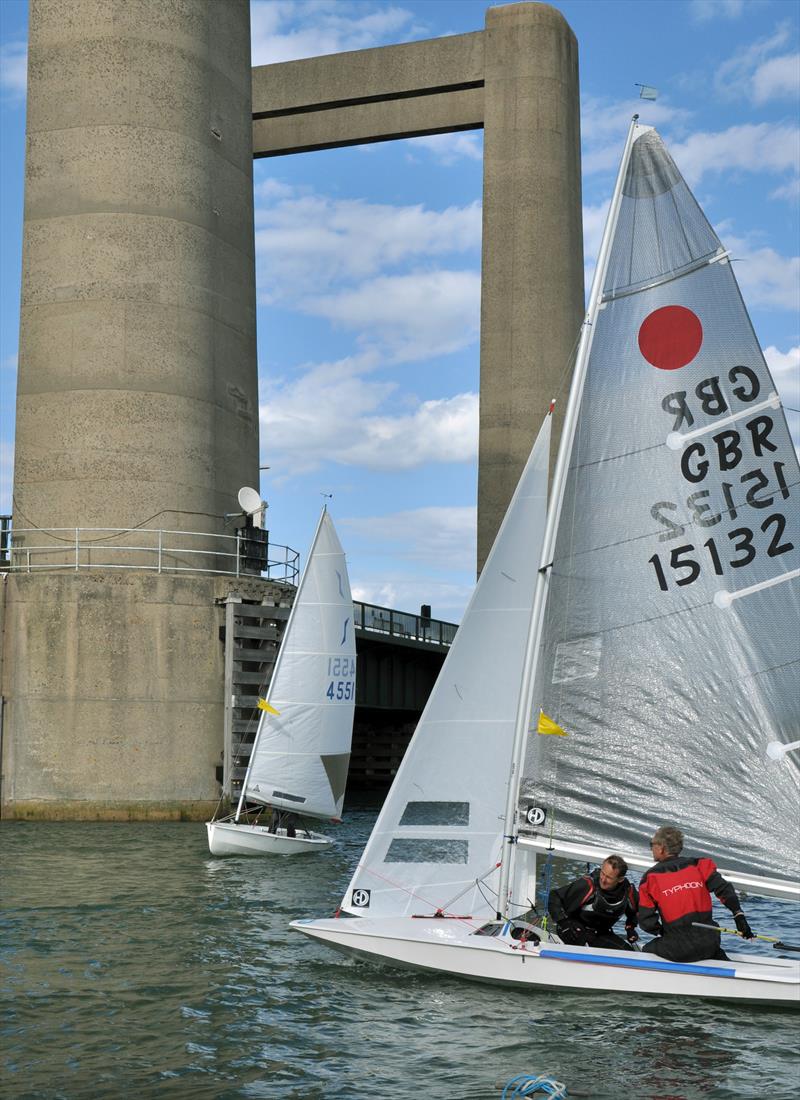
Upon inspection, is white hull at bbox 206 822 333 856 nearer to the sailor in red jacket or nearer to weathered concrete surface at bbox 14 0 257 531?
weathered concrete surface at bbox 14 0 257 531

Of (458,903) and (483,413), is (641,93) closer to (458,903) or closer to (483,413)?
(458,903)

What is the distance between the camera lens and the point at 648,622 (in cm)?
1388

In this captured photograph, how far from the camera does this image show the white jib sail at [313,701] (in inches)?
1110

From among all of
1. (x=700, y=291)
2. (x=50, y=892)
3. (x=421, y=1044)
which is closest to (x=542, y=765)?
(x=421, y=1044)

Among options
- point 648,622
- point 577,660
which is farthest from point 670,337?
point 577,660

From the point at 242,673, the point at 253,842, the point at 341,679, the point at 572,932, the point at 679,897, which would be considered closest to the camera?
the point at 679,897

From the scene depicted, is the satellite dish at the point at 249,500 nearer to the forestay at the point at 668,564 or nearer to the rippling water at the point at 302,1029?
the rippling water at the point at 302,1029

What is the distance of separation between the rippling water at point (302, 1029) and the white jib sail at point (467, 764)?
101cm

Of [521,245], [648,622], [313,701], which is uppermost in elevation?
[521,245]

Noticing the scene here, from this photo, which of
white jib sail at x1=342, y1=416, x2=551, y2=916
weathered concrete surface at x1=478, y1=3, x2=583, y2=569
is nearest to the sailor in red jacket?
white jib sail at x1=342, y1=416, x2=551, y2=916

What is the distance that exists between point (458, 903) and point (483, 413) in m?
47.7

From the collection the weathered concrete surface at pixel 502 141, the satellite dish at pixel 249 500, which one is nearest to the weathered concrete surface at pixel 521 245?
the weathered concrete surface at pixel 502 141

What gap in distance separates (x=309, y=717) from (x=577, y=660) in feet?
50.5

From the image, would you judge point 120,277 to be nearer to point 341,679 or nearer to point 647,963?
point 341,679
